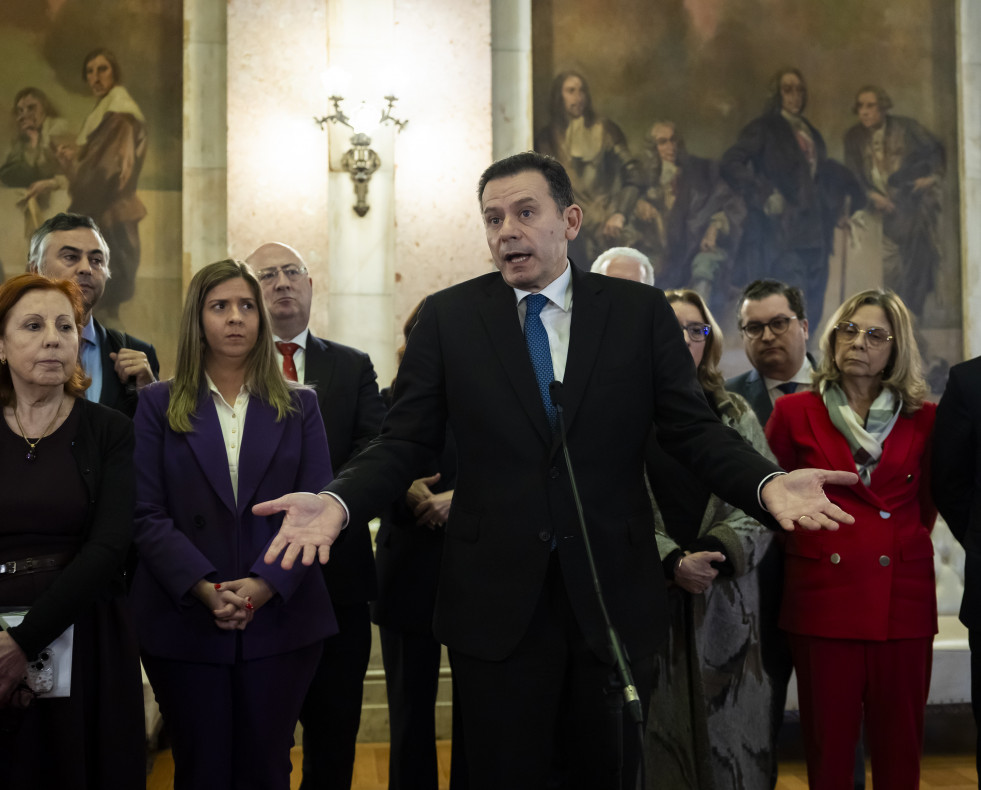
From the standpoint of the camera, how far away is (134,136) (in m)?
6.41

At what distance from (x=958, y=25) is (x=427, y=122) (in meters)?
4.10

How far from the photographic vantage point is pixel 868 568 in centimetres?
315

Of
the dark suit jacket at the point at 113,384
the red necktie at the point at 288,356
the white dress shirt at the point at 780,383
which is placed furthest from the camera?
the white dress shirt at the point at 780,383

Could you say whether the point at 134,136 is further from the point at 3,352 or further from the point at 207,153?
the point at 3,352

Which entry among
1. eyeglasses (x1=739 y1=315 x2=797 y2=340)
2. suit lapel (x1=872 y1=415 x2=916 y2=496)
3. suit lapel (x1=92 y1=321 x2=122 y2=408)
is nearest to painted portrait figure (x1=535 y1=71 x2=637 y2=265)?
eyeglasses (x1=739 y1=315 x2=797 y2=340)

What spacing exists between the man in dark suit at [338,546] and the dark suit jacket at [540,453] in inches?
41.6

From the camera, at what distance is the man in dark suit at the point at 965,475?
309 cm

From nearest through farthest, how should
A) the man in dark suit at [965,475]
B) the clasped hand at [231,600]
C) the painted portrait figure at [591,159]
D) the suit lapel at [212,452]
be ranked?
the clasped hand at [231,600]
the suit lapel at [212,452]
the man in dark suit at [965,475]
the painted portrait figure at [591,159]

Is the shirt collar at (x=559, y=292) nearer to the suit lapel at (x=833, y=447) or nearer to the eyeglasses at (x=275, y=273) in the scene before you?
the suit lapel at (x=833, y=447)

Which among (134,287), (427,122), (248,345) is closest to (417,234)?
(427,122)

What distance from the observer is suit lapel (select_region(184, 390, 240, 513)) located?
286 centimetres

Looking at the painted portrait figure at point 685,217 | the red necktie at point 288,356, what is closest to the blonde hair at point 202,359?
the red necktie at point 288,356

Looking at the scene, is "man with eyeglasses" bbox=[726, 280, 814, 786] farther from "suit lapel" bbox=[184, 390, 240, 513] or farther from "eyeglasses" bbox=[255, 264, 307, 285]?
"suit lapel" bbox=[184, 390, 240, 513]

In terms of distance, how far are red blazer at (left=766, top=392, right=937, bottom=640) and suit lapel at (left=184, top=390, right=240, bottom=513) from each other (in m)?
1.77
